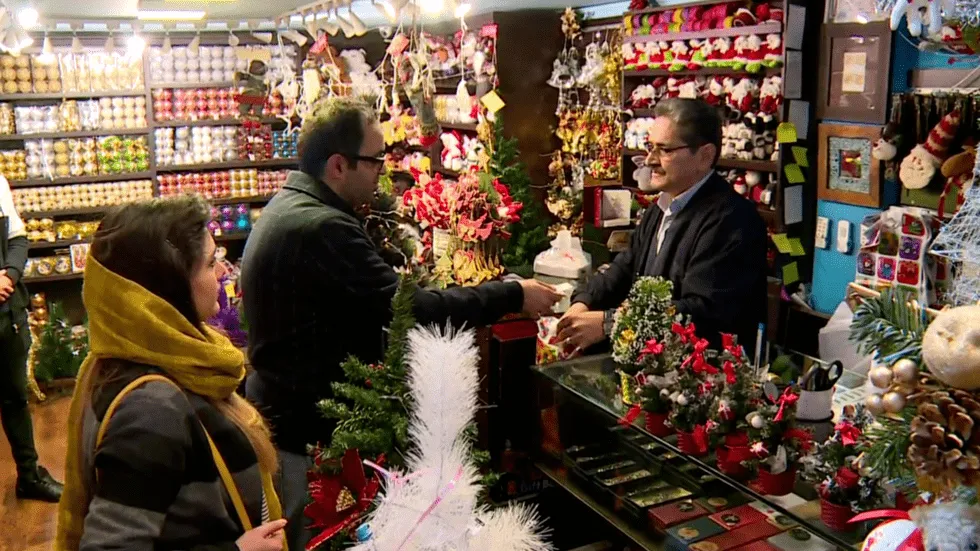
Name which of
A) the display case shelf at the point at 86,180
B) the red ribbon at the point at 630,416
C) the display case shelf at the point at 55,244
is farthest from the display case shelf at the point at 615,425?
the display case shelf at the point at 86,180

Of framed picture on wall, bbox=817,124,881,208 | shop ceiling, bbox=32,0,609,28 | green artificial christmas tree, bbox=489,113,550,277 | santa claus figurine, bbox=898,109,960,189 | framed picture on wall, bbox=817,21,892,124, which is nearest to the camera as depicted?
santa claus figurine, bbox=898,109,960,189

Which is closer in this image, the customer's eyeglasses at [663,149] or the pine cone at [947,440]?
the pine cone at [947,440]

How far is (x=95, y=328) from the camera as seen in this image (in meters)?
1.35

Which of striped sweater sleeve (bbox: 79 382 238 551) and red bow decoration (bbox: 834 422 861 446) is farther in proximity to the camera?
red bow decoration (bbox: 834 422 861 446)

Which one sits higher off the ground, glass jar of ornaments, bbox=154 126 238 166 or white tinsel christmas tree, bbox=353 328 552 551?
glass jar of ornaments, bbox=154 126 238 166

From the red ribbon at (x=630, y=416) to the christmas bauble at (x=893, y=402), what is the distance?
1.10m

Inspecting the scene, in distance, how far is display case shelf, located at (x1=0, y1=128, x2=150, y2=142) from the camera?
6.39m

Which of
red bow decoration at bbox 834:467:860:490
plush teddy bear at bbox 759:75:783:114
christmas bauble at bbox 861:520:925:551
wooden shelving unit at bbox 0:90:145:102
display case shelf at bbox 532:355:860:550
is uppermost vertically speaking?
wooden shelving unit at bbox 0:90:145:102

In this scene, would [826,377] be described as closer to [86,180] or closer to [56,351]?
[56,351]

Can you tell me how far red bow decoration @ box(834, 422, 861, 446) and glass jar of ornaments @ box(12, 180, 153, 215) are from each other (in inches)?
231

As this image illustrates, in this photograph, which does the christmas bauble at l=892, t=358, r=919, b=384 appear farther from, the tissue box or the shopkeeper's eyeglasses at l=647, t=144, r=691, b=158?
the shopkeeper's eyeglasses at l=647, t=144, r=691, b=158

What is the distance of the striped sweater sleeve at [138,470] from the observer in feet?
3.97

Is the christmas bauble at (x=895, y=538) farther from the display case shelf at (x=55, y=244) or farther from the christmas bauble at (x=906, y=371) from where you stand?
the display case shelf at (x=55, y=244)

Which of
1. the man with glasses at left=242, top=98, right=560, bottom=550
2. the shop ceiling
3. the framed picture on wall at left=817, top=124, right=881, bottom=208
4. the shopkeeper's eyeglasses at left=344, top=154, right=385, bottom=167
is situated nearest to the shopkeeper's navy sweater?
the man with glasses at left=242, top=98, right=560, bottom=550
